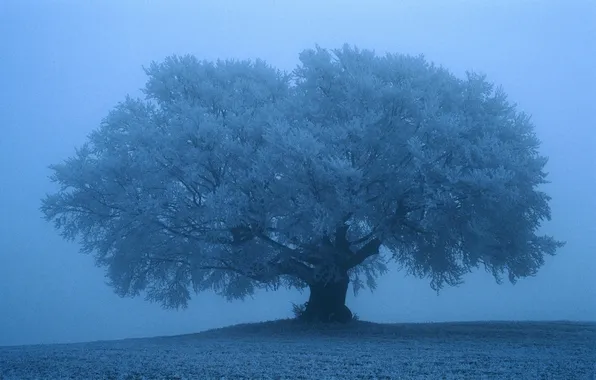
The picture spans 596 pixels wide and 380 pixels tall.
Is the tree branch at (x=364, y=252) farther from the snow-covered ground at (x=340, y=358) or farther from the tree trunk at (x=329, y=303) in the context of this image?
the snow-covered ground at (x=340, y=358)

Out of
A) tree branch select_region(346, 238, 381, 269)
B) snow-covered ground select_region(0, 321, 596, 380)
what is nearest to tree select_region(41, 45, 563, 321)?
tree branch select_region(346, 238, 381, 269)

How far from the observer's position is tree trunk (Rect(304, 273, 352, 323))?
23797mm

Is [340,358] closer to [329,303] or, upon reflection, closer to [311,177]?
[311,177]

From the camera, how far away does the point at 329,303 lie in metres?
23.9

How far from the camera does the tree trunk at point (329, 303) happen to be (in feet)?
78.1

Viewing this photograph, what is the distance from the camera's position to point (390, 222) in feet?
69.9

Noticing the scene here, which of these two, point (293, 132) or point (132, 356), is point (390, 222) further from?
point (132, 356)

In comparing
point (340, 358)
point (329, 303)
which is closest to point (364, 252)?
point (329, 303)

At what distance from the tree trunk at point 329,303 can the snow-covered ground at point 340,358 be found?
87.5 inches

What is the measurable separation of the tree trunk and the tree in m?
0.05

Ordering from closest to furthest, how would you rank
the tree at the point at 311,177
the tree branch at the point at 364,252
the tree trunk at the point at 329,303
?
the tree at the point at 311,177
the tree branch at the point at 364,252
the tree trunk at the point at 329,303

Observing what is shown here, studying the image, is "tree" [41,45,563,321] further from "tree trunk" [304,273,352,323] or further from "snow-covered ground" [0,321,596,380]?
"snow-covered ground" [0,321,596,380]

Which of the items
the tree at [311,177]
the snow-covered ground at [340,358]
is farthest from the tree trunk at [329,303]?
the snow-covered ground at [340,358]

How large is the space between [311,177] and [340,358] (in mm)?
6673
